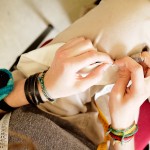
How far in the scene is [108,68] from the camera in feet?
2.23

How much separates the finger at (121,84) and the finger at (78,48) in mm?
105

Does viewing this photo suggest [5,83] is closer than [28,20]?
Yes

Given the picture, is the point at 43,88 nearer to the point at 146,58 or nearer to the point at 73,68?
the point at 73,68

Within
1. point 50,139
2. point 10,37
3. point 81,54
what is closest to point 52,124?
point 50,139

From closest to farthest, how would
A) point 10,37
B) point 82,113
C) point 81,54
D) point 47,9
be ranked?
point 81,54 → point 82,113 → point 10,37 → point 47,9

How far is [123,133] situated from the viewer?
2.29 feet

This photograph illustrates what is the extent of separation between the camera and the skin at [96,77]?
0.62 meters

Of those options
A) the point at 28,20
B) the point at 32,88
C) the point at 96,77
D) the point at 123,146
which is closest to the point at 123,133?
the point at 123,146

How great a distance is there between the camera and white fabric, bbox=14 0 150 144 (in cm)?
66

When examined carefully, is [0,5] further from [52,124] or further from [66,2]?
[52,124]

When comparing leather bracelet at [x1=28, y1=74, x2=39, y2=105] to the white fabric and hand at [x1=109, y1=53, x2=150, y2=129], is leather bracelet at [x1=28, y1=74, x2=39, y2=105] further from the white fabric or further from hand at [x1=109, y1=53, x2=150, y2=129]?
hand at [x1=109, y1=53, x2=150, y2=129]

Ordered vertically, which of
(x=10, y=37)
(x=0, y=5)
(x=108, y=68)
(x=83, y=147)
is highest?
(x=0, y=5)

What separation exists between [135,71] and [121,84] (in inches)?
2.3

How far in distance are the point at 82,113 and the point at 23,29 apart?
3.26 feet
